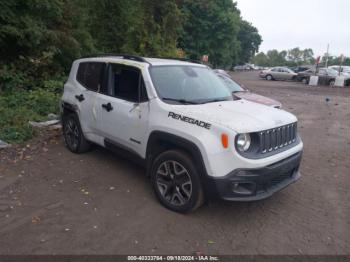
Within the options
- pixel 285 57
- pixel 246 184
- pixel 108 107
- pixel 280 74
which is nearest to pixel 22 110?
pixel 108 107

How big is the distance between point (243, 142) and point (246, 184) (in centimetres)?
47

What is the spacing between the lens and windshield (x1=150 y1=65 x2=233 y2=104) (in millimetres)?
4516

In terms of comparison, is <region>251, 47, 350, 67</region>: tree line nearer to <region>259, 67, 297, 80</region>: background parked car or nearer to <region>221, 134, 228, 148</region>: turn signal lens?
<region>259, 67, 297, 80</region>: background parked car

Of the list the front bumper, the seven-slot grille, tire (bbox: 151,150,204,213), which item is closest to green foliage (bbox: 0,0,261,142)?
tire (bbox: 151,150,204,213)

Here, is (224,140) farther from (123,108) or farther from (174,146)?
(123,108)

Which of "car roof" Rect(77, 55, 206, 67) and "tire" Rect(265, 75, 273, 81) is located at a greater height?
"car roof" Rect(77, 55, 206, 67)

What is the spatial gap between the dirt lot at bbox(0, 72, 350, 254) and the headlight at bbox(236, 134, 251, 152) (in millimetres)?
963

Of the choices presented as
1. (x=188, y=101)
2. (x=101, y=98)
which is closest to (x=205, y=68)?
(x=188, y=101)

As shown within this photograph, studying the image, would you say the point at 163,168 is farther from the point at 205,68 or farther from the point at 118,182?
the point at 205,68

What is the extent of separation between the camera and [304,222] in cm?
416

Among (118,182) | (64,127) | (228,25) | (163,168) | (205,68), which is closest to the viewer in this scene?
(163,168)

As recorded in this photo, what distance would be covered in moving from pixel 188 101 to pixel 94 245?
2.09m

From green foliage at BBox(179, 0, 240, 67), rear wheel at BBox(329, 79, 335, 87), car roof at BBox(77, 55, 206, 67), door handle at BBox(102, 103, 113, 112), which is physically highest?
green foliage at BBox(179, 0, 240, 67)

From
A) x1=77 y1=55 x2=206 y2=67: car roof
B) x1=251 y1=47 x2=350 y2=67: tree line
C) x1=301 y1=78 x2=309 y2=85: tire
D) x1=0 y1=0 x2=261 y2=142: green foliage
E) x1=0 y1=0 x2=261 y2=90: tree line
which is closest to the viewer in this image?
x1=77 y1=55 x2=206 y2=67: car roof
